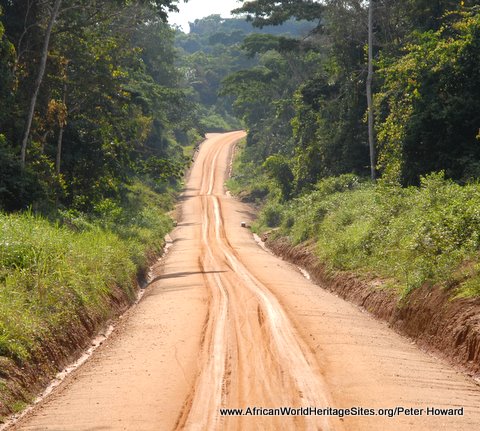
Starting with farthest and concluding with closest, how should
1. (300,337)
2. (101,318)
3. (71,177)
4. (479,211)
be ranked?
(71,177) < (101,318) < (479,211) < (300,337)

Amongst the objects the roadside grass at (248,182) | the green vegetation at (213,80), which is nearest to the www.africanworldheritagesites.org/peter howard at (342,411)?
the roadside grass at (248,182)

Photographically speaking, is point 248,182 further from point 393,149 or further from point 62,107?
Result: point 62,107

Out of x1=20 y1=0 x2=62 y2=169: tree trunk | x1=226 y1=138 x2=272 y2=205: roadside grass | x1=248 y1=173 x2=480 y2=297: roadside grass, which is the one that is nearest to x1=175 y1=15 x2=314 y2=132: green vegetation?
x1=226 y1=138 x2=272 y2=205: roadside grass

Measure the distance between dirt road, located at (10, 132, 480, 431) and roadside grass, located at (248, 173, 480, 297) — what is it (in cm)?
152

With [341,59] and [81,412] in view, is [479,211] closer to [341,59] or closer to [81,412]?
[81,412]

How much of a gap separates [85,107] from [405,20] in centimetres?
1653

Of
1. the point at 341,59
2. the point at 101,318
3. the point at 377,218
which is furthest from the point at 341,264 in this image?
the point at 341,59

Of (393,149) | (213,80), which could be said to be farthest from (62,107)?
(213,80)

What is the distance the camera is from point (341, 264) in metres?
21.3

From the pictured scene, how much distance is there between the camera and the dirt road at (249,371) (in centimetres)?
830

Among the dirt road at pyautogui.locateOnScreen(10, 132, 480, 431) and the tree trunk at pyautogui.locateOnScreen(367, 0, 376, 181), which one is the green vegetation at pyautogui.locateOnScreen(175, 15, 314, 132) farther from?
the dirt road at pyautogui.locateOnScreen(10, 132, 480, 431)

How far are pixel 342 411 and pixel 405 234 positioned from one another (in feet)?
34.1

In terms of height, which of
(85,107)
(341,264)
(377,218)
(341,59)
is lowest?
(341,264)

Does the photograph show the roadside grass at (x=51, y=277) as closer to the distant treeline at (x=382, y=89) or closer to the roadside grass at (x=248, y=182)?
the distant treeline at (x=382, y=89)
